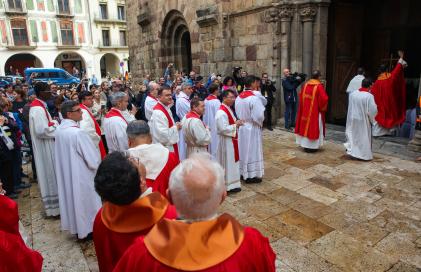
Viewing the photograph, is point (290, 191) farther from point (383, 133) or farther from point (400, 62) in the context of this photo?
point (400, 62)

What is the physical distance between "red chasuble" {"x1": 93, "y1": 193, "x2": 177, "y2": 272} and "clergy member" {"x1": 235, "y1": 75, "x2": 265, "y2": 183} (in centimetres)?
366

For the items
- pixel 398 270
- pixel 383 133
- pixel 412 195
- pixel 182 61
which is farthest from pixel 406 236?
pixel 182 61

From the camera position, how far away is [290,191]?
4.96 metres

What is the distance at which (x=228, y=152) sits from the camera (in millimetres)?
5055

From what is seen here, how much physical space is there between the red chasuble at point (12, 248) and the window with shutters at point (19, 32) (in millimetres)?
32083

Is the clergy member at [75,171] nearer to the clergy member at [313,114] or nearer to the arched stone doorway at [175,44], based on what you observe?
the clergy member at [313,114]

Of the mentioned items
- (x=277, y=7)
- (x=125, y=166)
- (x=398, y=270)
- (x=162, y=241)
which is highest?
(x=277, y=7)

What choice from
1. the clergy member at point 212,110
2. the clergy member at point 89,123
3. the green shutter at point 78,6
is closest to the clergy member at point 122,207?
the clergy member at point 89,123

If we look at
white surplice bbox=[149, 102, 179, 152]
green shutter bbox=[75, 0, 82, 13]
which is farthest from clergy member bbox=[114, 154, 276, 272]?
green shutter bbox=[75, 0, 82, 13]

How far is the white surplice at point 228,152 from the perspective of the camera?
16.0 feet

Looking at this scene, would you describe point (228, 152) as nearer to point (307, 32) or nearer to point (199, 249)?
point (199, 249)

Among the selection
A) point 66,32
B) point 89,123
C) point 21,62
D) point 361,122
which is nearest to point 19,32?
point 21,62

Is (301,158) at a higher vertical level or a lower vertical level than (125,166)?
lower

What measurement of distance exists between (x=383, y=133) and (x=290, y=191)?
13.4ft
